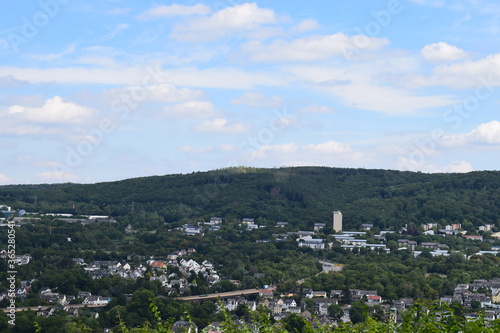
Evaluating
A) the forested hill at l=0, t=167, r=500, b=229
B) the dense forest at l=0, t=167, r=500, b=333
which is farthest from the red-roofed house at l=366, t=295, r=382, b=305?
the forested hill at l=0, t=167, r=500, b=229

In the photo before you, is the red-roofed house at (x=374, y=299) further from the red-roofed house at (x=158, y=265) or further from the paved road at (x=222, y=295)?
the red-roofed house at (x=158, y=265)

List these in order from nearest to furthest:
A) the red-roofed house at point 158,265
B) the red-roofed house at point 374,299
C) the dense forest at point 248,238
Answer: the dense forest at point 248,238
the red-roofed house at point 374,299
the red-roofed house at point 158,265

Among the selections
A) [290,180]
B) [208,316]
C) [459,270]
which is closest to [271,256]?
[459,270]

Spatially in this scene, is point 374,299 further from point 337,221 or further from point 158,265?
point 337,221

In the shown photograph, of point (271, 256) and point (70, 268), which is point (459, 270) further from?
point (70, 268)

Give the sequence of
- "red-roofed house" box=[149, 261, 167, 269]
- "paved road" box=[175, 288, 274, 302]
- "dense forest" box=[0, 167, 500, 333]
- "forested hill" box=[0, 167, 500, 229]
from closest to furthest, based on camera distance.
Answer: "dense forest" box=[0, 167, 500, 333] → "paved road" box=[175, 288, 274, 302] → "red-roofed house" box=[149, 261, 167, 269] → "forested hill" box=[0, 167, 500, 229]

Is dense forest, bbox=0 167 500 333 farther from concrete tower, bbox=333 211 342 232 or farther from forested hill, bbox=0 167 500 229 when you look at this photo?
concrete tower, bbox=333 211 342 232

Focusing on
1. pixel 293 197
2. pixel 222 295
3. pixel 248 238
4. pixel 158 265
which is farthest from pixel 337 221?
pixel 222 295

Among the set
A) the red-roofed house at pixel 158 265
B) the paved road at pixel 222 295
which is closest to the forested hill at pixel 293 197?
the red-roofed house at pixel 158 265
